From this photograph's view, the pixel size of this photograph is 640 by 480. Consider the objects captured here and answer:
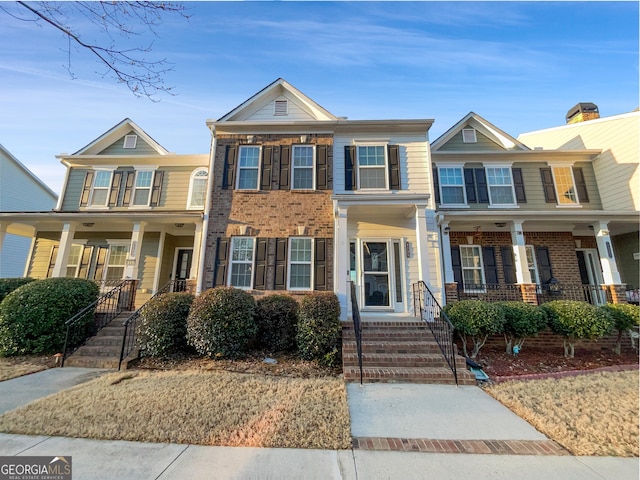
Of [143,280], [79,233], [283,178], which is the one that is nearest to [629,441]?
[283,178]

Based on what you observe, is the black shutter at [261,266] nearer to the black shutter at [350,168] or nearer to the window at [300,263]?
the window at [300,263]

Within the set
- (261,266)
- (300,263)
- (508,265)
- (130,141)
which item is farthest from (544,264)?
(130,141)

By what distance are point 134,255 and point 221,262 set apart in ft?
10.7

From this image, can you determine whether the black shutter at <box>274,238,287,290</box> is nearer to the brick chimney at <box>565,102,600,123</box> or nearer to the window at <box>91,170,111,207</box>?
the window at <box>91,170,111,207</box>

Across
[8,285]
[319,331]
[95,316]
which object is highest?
[8,285]

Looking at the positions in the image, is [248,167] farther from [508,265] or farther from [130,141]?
[508,265]

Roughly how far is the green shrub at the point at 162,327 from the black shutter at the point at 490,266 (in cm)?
962

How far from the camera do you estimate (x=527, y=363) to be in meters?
6.80

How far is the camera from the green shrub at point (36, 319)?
22.6 feet

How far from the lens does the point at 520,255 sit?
903cm

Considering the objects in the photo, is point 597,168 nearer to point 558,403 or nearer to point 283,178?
point 558,403

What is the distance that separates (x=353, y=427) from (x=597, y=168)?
539 inches

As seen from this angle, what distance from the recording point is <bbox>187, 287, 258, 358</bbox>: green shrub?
20.9 ft

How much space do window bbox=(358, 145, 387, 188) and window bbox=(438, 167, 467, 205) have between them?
9.69 feet
